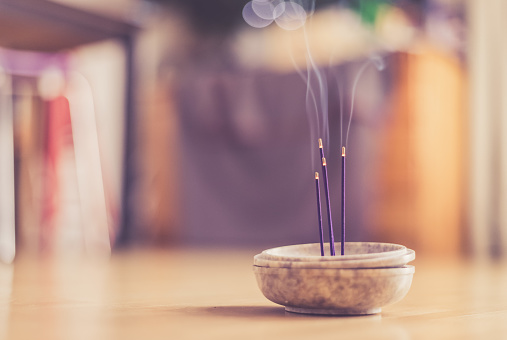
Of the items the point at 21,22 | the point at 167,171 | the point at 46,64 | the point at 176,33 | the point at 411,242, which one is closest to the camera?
the point at 411,242

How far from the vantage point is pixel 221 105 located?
2.82 metres

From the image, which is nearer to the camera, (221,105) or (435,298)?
(435,298)

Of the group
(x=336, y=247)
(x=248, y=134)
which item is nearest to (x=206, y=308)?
(x=336, y=247)

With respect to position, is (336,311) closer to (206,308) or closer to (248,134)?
(206,308)

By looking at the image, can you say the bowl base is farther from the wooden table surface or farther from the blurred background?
the blurred background

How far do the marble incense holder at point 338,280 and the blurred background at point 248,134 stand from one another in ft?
5.37

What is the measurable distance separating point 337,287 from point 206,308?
28 cm

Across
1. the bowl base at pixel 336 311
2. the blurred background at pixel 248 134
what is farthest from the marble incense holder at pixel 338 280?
the blurred background at pixel 248 134

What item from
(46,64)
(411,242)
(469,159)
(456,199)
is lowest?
(411,242)

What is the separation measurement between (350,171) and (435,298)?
1354 millimetres

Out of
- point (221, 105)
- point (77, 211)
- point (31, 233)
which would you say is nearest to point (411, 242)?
point (221, 105)

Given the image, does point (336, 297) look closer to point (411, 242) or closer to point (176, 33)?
point (411, 242)

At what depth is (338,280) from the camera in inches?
30.6

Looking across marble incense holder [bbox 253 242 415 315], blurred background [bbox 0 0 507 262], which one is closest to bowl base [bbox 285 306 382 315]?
marble incense holder [bbox 253 242 415 315]
